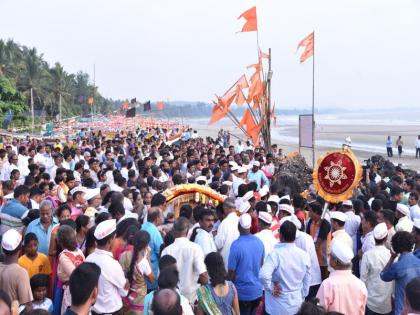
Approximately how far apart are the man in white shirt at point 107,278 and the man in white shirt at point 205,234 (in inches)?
46.8

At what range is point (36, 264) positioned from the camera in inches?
206

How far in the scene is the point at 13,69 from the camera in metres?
46.0

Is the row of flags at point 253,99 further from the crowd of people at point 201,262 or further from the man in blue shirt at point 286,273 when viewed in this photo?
the man in blue shirt at point 286,273

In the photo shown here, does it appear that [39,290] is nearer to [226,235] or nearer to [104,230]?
[104,230]

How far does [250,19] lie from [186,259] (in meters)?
15.1

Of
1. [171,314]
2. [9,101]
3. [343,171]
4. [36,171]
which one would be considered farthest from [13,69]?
[171,314]

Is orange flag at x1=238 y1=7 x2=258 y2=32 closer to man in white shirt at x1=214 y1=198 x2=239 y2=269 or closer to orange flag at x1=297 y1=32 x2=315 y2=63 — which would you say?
orange flag at x1=297 y1=32 x2=315 y2=63

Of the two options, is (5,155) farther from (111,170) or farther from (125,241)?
(125,241)

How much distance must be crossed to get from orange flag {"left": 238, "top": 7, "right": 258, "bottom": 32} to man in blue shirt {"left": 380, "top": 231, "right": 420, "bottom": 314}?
14.9 m

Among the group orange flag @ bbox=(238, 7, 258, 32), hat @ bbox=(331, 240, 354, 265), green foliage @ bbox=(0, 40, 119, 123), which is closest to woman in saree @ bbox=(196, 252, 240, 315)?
hat @ bbox=(331, 240, 354, 265)

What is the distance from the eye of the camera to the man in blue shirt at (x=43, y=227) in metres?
5.95

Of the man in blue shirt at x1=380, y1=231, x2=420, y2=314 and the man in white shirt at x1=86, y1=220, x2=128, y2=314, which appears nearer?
the man in white shirt at x1=86, y1=220, x2=128, y2=314

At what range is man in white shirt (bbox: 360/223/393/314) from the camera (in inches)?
213

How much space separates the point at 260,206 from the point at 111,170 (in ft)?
17.3
